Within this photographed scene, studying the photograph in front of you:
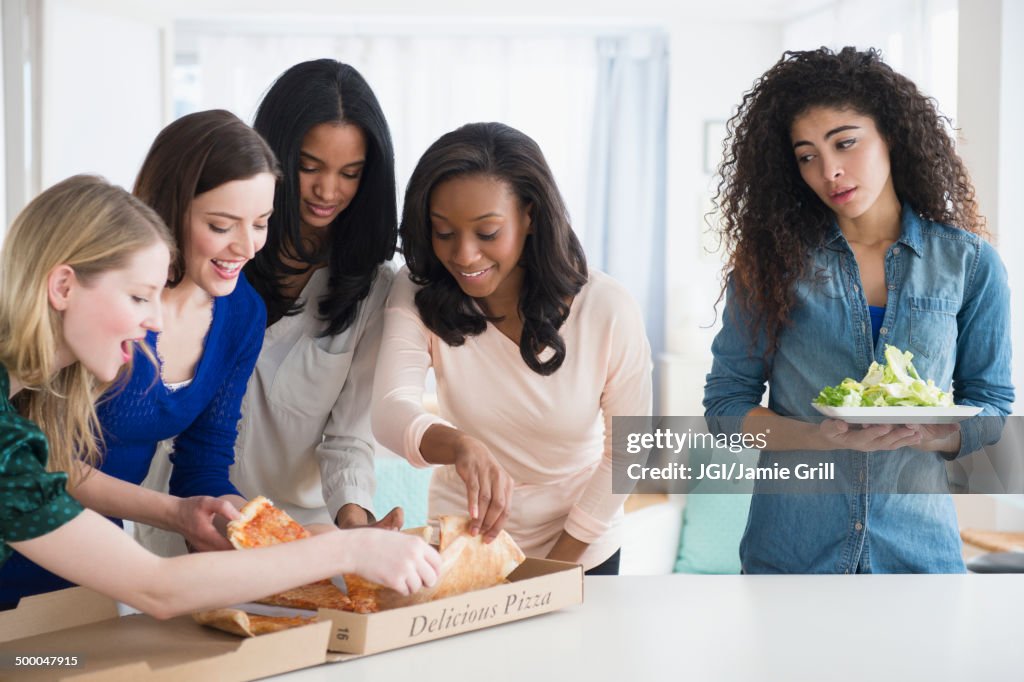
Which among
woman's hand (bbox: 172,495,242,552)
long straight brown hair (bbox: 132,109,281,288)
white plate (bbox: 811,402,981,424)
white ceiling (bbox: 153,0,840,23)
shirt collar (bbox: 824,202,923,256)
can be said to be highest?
white ceiling (bbox: 153,0,840,23)

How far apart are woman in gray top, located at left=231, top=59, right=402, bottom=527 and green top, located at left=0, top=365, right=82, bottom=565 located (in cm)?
77

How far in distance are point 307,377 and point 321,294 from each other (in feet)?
0.57

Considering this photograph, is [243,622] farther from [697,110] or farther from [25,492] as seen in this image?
[697,110]

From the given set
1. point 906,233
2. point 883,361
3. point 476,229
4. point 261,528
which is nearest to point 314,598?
point 261,528

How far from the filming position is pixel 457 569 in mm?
1454

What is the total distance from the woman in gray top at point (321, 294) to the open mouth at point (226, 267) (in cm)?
27

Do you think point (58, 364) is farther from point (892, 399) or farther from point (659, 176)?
point (659, 176)

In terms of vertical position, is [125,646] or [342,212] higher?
[342,212]

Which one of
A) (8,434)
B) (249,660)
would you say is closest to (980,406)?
(249,660)

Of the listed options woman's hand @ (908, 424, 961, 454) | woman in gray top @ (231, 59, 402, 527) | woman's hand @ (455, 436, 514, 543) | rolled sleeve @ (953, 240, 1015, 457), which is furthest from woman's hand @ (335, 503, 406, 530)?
rolled sleeve @ (953, 240, 1015, 457)

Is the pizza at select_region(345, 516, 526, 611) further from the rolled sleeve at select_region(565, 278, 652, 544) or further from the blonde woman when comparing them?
the rolled sleeve at select_region(565, 278, 652, 544)

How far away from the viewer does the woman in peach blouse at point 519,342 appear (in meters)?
1.84

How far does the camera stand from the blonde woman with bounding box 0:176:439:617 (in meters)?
1.19

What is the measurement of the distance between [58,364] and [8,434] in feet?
0.60
